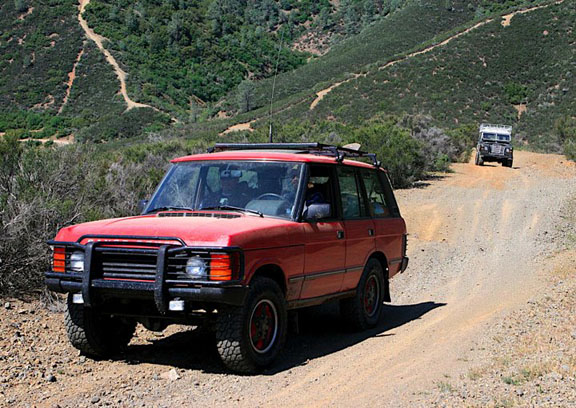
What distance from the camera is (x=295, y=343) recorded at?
292 inches

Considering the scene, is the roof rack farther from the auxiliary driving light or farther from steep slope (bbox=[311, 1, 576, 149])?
steep slope (bbox=[311, 1, 576, 149])

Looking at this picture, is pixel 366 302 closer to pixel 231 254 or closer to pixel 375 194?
pixel 375 194

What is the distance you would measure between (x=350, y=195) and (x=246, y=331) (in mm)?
2598

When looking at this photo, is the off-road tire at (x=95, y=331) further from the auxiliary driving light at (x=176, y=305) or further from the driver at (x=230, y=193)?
the driver at (x=230, y=193)

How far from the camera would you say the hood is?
18.5ft

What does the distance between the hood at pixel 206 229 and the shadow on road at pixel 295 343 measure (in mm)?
1222

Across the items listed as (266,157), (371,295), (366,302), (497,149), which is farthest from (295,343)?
(497,149)

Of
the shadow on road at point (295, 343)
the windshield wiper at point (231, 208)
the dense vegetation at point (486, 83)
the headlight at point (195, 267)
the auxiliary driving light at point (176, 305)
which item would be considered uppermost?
the dense vegetation at point (486, 83)

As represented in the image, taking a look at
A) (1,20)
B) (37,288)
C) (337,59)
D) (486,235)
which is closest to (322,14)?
(337,59)

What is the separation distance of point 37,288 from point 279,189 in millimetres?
3579

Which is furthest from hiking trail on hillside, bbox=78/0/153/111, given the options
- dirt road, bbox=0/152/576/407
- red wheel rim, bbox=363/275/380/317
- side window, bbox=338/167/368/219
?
side window, bbox=338/167/368/219

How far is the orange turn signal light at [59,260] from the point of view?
20.1 feet

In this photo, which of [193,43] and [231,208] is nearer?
[231,208]

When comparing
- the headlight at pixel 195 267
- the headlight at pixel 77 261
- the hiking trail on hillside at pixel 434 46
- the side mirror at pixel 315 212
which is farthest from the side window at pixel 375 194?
the hiking trail on hillside at pixel 434 46
